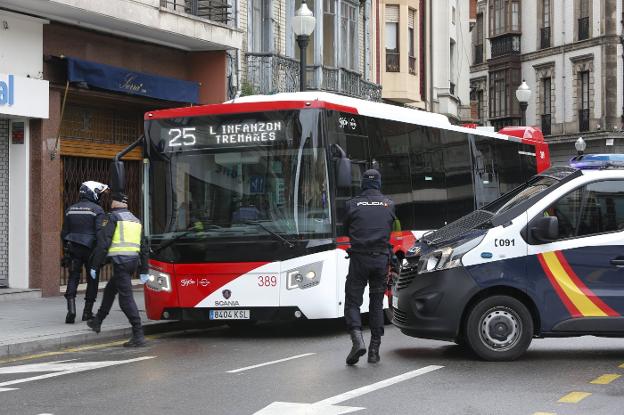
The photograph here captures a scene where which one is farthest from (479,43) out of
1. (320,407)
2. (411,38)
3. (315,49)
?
(320,407)

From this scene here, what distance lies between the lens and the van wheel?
10422mm

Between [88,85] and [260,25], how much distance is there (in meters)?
7.86

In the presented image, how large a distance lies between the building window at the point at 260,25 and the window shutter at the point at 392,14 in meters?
9.54

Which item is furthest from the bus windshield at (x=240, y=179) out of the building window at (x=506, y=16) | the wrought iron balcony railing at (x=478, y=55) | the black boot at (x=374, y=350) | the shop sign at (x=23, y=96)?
the wrought iron balcony railing at (x=478, y=55)

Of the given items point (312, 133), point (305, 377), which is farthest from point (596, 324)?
point (312, 133)

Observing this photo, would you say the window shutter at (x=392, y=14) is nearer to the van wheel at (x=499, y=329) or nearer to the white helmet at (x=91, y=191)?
the white helmet at (x=91, y=191)

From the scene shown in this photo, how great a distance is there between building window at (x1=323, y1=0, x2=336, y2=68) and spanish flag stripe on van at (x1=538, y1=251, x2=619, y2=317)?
64.1 ft

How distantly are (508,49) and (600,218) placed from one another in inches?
Answer: 1980

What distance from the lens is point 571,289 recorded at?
1038cm

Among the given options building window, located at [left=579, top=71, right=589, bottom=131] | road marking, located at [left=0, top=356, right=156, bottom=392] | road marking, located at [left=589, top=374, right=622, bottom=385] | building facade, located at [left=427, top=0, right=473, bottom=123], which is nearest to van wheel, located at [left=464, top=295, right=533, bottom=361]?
road marking, located at [left=589, top=374, right=622, bottom=385]

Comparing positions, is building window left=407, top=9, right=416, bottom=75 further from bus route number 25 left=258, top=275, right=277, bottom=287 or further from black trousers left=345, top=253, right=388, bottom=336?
black trousers left=345, top=253, right=388, bottom=336

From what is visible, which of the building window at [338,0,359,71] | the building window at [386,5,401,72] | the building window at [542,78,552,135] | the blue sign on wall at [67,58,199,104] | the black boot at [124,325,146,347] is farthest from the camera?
the building window at [542,78,552,135]

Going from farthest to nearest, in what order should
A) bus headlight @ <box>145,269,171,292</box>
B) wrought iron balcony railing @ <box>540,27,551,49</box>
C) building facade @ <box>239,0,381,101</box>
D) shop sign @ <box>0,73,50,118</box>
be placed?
wrought iron balcony railing @ <box>540,27,551,49</box>, building facade @ <box>239,0,381,101</box>, shop sign @ <box>0,73,50,118</box>, bus headlight @ <box>145,269,171,292</box>

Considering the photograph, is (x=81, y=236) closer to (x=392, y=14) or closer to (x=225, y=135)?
(x=225, y=135)
